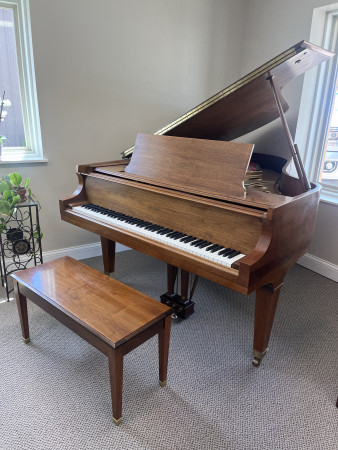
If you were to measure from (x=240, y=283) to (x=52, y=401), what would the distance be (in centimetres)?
108

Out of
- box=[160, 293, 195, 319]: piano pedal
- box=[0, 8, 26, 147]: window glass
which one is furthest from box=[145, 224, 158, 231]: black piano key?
box=[0, 8, 26, 147]: window glass

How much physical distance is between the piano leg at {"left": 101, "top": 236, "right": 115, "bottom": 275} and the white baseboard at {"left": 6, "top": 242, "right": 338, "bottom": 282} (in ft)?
1.45

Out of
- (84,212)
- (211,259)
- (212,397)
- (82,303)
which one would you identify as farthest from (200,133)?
(212,397)

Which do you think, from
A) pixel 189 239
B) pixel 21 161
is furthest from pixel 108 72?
pixel 189 239

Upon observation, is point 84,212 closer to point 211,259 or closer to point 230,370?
point 211,259

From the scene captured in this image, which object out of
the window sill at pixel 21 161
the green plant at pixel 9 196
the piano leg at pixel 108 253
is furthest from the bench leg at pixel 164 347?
the window sill at pixel 21 161

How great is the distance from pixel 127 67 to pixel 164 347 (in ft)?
7.96

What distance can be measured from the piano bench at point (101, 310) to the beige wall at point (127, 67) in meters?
1.23

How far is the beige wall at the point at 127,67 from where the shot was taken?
8.76ft

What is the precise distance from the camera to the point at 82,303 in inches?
62.4

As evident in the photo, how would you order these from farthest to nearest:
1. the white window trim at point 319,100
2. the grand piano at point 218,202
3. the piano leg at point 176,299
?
the white window trim at point 319,100, the piano leg at point 176,299, the grand piano at point 218,202

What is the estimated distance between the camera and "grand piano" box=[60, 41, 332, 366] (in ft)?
5.17

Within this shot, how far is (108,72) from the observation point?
9.45ft

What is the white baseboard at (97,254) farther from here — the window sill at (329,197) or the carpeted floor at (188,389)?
the carpeted floor at (188,389)
